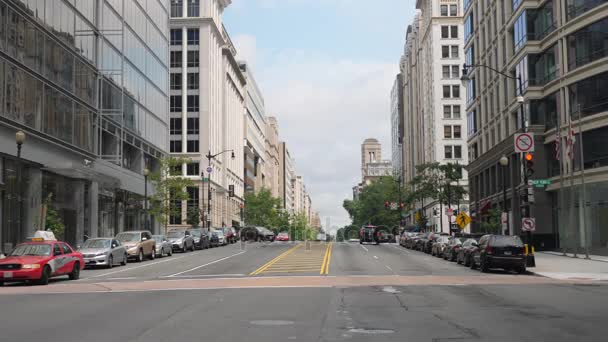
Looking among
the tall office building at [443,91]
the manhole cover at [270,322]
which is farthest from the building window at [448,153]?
the manhole cover at [270,322]

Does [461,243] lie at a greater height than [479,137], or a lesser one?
lesser

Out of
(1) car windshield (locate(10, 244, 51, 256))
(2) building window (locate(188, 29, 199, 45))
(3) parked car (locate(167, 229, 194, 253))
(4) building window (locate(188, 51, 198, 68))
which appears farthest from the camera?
(2) building window (locate(188, 29, 199, 45))

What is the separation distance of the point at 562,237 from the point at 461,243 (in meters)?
14.2

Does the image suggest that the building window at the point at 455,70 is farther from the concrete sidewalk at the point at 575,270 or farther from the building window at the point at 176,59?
the concrete sidewalk at the point at 575,270

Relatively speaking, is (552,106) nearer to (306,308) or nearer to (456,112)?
(306,308)

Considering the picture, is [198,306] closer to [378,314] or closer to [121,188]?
[378,314]

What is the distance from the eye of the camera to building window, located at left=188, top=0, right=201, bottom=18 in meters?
106

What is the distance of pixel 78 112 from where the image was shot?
48250 mm

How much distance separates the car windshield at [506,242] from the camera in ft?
96.3

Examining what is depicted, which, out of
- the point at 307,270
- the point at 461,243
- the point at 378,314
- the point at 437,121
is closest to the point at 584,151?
the point at 461,243

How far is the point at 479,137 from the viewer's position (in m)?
70.8

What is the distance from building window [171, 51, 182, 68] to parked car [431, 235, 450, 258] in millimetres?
68001

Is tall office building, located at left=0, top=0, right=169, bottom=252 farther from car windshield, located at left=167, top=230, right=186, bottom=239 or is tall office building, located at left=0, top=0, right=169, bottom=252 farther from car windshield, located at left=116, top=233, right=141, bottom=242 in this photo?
car windshield, located at left=167, top=230, right=186, bottom=239

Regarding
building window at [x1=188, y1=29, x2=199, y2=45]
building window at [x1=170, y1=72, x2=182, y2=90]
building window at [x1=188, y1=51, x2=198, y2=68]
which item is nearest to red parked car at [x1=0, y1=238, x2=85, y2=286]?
building window at [x1=170, y1=72, x2=182, y2=90]
